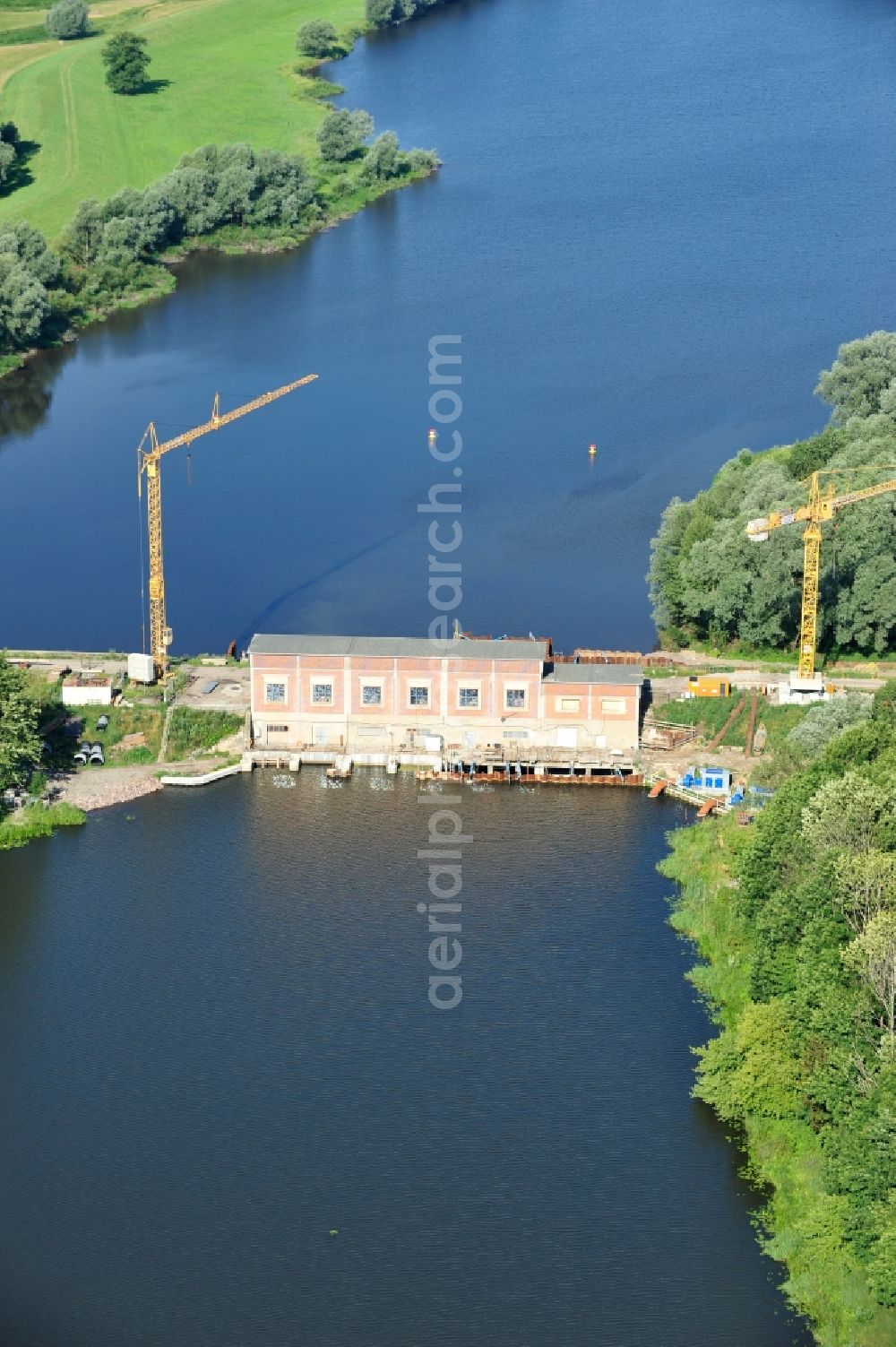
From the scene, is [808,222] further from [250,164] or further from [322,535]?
[322,535]

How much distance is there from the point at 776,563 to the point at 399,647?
53.8 feet

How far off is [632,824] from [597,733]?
19.1 ft

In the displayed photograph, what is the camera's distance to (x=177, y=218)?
157500 millimetres

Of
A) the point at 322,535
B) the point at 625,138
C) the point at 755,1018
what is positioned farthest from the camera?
the point at 625,138

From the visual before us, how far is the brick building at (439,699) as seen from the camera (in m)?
91.2

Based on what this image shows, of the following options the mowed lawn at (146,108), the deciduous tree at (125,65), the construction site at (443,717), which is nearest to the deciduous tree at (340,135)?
the mowed lawn at (146,108)

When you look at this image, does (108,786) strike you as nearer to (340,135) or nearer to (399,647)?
(399,647)

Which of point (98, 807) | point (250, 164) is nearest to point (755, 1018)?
point (98, 807)

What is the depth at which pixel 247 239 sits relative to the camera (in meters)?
158

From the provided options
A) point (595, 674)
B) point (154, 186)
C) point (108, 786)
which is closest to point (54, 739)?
point (108, 786)

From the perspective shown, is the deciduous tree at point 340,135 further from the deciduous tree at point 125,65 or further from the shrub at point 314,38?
the shrub at point 314,38

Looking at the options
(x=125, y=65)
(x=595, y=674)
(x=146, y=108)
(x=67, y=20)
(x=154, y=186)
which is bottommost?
(x=146, y=108)

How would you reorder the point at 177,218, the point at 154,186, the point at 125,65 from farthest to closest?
the point at 125,65 < the point at 177,218 < the point at 154,186

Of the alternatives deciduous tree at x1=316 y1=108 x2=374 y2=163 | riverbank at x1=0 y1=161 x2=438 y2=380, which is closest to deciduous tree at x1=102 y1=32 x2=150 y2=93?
deciduous tree at x1=316 y1=108 x2=374 y2=163
